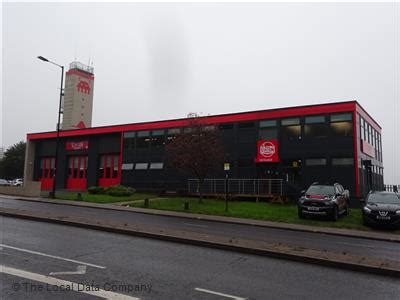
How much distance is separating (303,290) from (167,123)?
29957mm

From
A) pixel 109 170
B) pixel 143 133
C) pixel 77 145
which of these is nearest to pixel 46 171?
pixel 77 145

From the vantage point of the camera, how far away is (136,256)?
7758 millimetres

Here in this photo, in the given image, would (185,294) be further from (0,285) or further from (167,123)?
(167,123)

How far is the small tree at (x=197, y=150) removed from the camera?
23.7m

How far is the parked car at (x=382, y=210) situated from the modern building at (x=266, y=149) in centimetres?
879

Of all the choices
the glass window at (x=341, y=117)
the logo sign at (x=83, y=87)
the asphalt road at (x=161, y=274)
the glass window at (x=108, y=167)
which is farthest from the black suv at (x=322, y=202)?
the logo sign at (x=83, y=87)

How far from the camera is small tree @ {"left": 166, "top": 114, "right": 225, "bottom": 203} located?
2367 cm

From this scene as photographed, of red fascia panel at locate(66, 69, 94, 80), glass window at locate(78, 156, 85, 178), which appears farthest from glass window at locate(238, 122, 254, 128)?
red fascia panel at locate(66, 69, 94, 80)

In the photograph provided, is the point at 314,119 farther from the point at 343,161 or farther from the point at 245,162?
the point at 245,162

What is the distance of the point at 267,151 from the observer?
1141 inches

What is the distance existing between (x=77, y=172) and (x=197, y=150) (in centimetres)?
2450

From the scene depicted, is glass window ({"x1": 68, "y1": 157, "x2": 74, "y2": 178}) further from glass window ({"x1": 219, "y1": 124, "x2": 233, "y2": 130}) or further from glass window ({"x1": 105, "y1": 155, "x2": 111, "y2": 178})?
glass window ({"x1": 219, "y1": 124, "x2": 233, "y2": 130})

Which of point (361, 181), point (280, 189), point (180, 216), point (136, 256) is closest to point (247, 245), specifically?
point (136, 256)

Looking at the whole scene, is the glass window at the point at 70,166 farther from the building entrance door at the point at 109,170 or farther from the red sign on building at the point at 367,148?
the red sign on building at the point at 367,148
